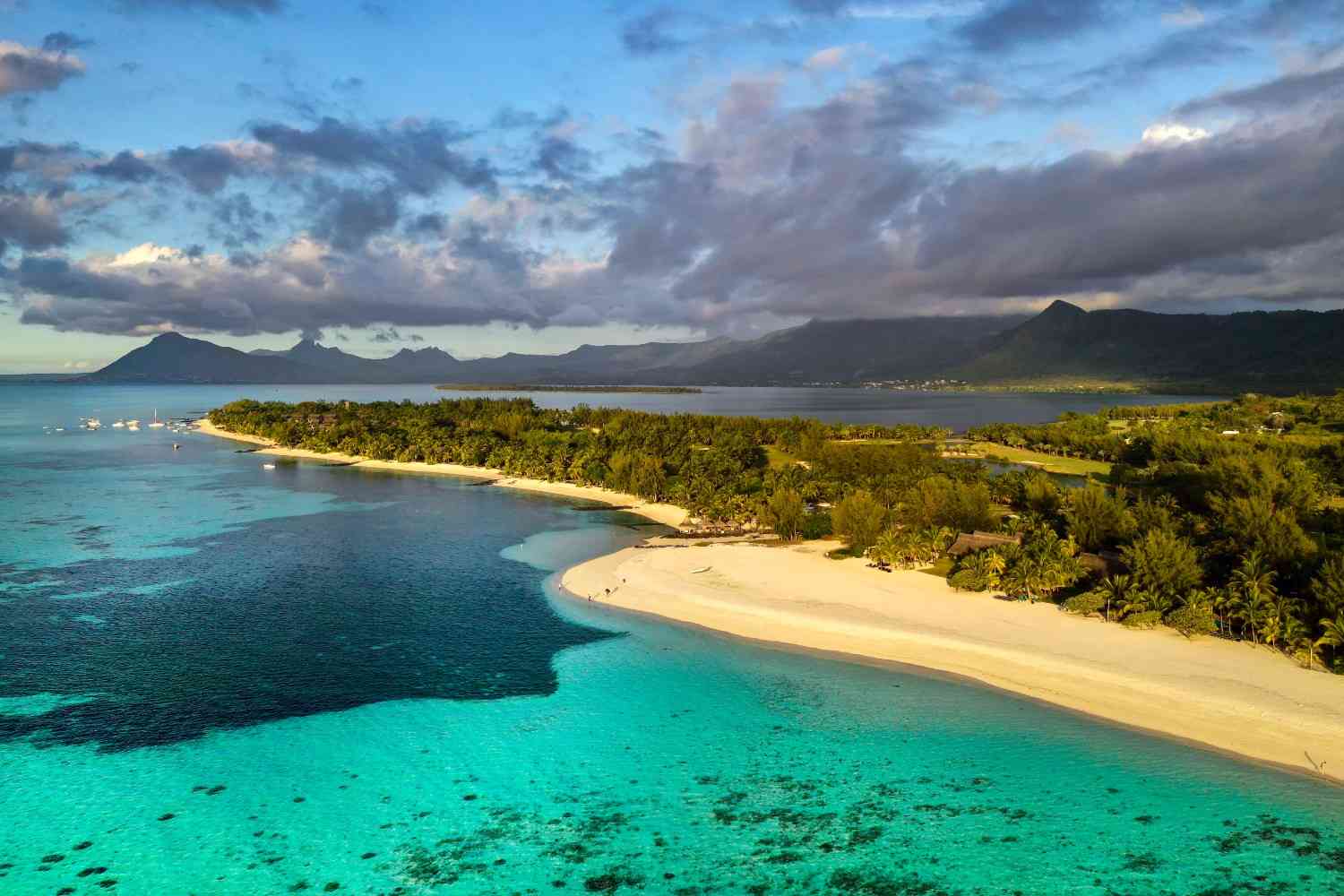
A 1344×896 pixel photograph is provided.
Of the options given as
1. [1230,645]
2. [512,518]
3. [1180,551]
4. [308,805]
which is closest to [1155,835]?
[1230,645]

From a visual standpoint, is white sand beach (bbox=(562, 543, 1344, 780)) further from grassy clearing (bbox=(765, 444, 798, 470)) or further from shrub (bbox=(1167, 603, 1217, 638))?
grassy clearing (bbox=(765, 444, 798, 470))

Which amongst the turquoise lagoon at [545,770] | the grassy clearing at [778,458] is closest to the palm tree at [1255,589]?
the turquoise lagoon at [545,770]

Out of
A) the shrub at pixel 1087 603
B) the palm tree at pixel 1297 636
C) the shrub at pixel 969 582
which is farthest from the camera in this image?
the shrub at pixel 969 582

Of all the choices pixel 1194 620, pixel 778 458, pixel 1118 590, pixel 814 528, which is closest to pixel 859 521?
pixel 814 528

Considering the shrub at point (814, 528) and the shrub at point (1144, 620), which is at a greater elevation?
the shrub at point (814, 528)

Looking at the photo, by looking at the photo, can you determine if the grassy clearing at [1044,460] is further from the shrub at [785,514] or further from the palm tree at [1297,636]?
the palm tree at [1297,636]
